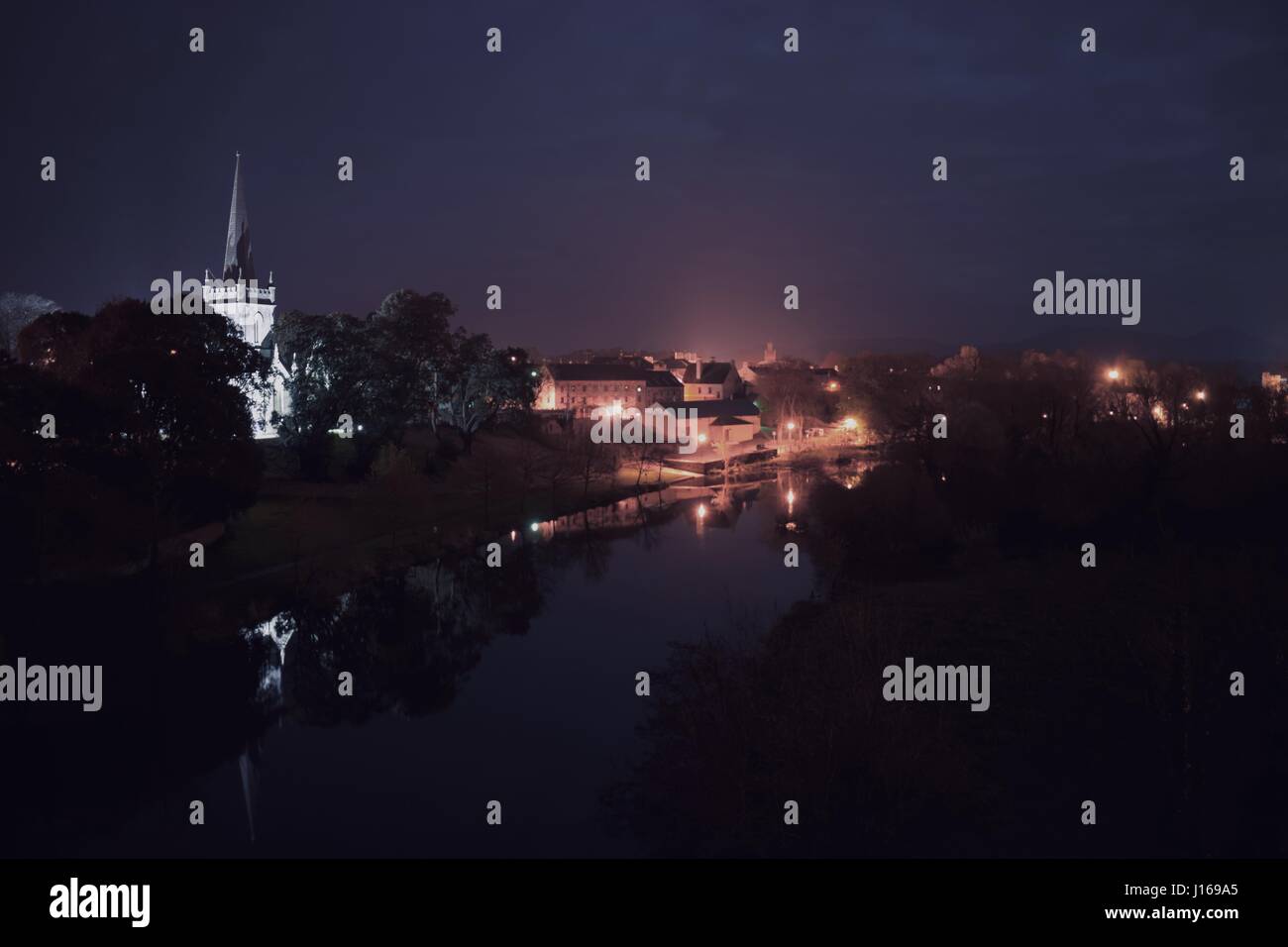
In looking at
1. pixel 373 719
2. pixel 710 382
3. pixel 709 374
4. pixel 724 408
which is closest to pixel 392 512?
pixel 373 719

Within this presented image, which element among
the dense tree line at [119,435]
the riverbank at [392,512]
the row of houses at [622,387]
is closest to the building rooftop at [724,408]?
the row of houses at [622,387]

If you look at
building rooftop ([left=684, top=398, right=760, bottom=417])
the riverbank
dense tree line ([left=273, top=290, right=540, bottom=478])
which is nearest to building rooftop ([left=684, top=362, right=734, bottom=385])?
building rooftop ([left=684, top=398, right=760, bottom=417])

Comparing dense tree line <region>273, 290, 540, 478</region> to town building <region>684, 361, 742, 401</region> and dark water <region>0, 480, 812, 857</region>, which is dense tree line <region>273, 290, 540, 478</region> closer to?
dark water <region>0, 480, 812, 857</region>

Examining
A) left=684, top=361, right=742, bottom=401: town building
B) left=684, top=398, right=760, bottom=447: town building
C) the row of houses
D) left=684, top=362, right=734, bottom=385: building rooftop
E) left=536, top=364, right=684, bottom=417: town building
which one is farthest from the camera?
left=684, top=362, right=734, bottom=385: building rooftop

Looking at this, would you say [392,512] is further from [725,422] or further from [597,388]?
[597,388]

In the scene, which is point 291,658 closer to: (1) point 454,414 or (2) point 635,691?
(2) point 635,691
